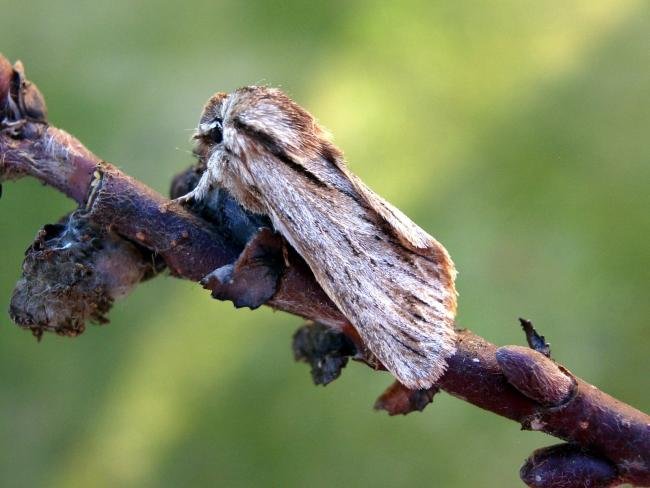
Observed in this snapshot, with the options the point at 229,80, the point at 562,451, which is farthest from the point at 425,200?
the point at 562,451

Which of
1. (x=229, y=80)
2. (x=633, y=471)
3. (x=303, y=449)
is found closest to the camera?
(x=633, y=471)

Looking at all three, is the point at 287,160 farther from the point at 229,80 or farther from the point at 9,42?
the point at 9,42

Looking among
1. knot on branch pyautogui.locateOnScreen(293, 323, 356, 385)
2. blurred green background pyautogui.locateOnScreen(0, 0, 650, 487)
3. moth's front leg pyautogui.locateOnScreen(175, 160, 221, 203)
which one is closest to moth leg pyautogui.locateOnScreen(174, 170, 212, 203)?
moth's front leg pyautogui.locateOnScreen(175, 160, 221, 203)

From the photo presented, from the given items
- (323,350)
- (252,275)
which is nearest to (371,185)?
(323,350)

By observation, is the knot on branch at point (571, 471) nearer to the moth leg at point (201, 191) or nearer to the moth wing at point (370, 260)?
the moth wing at point (370, 260)

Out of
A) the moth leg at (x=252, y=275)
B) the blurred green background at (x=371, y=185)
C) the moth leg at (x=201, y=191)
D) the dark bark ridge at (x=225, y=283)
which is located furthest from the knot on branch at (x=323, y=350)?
the blurred green background at (x=371, y=185)

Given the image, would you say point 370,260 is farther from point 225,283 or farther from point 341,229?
point 225,283
